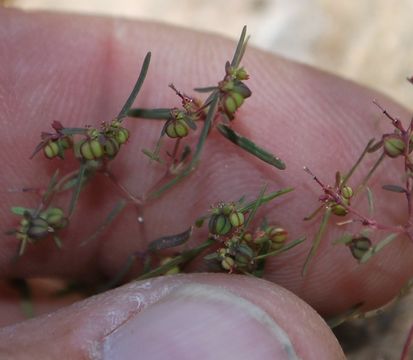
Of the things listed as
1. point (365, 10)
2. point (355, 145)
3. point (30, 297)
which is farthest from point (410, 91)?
point (30, 297)

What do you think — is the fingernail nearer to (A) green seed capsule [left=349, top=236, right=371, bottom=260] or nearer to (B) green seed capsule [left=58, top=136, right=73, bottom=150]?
(A) green seed capsule [left=349, top=236, right=371, bottom=260]

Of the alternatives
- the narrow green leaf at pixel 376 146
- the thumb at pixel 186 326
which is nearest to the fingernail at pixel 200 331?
the thumb at pixel 186 326

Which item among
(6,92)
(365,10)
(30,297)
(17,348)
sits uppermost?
(365,10)

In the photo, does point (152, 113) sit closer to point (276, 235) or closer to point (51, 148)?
point (51, 148)

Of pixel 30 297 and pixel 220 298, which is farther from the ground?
pixel 220 298

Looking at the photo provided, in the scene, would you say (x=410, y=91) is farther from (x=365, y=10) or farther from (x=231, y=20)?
(x=231, y=20)

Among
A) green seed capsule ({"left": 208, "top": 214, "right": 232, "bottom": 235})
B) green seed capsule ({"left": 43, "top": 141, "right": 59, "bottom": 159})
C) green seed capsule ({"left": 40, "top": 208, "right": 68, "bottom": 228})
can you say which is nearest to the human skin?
green seed capsule ({"left": 40, "top": 208, "right": 68, "bottom": 228})
